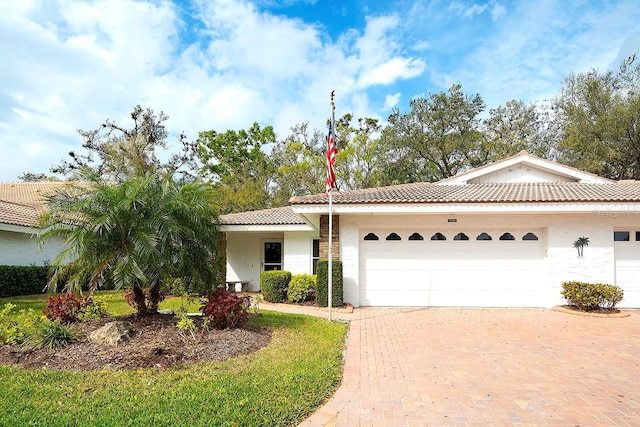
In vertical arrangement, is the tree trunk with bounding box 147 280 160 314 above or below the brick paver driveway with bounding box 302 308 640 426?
above

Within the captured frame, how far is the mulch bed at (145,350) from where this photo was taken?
228 inches

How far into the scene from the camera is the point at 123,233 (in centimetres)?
700

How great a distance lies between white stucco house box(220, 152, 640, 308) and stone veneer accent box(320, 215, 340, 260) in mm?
32

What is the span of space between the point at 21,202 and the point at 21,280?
1269 centimetres

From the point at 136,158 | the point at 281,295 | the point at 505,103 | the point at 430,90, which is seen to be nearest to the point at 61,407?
the point at 281,295

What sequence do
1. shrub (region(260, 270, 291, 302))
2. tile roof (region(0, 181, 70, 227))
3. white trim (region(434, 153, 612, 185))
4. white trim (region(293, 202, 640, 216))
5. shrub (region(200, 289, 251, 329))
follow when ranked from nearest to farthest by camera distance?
1. shrub (region(200, 289, 251, 329))
2. white trim (region(293, 202, 640, 216))
3. shrub (region(260, 270, 291, 302))
4. white trim (region(434, 153, 612, 185))
5. tile roof (region(0, 181, 70, 227))

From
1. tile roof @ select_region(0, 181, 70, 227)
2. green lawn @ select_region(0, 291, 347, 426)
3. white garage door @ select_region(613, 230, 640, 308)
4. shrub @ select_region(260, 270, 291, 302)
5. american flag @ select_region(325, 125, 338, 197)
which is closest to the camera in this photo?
green lawn @ select_region(0, 291, 347, 426)

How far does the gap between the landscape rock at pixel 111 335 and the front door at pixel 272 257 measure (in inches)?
420

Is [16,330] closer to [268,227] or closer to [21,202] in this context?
[268,227]

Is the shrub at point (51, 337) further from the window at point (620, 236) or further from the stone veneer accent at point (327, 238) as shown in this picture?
the window at point (620, 236)

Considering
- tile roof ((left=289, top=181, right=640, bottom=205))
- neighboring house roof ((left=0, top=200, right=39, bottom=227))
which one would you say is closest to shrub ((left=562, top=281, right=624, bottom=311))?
tile roof ((left=289, top=181, right=640, bottom=205))

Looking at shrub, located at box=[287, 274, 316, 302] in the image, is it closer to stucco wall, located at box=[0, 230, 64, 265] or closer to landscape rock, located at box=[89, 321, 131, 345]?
landscape rock, located at box=[89, 321, 131, 345]

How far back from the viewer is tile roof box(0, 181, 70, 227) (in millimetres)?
15938

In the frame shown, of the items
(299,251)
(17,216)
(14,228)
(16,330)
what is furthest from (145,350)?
(17,216)
